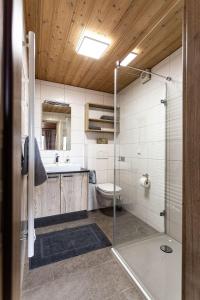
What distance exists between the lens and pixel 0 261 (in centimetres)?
30

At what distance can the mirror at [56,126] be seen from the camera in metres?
2.86

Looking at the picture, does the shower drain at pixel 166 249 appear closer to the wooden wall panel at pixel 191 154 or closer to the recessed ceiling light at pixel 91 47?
the wooden wall panel at pixel 191 154

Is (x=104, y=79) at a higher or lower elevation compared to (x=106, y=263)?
higher

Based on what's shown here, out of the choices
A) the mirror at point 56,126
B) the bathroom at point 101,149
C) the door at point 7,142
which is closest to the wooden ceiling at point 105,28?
the bathroom at point 101,149

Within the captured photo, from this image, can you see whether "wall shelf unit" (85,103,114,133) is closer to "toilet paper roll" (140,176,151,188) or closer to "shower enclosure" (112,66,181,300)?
"shower enclosure" (112,66,181,300)

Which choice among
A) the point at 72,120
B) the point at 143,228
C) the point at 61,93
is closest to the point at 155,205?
the point at 143,228

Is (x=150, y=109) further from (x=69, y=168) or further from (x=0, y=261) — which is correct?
(x=0, y=261)

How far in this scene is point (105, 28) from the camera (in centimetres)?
166

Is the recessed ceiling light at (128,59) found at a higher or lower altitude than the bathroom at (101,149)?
higher

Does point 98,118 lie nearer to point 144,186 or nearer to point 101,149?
point 101,149

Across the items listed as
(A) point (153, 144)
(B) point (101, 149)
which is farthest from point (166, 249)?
(B) point (101, 149)

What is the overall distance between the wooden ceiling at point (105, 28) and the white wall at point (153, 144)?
Answer: 372 mm

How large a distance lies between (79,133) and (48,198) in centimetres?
131

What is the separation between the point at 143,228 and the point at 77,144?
1797mm
